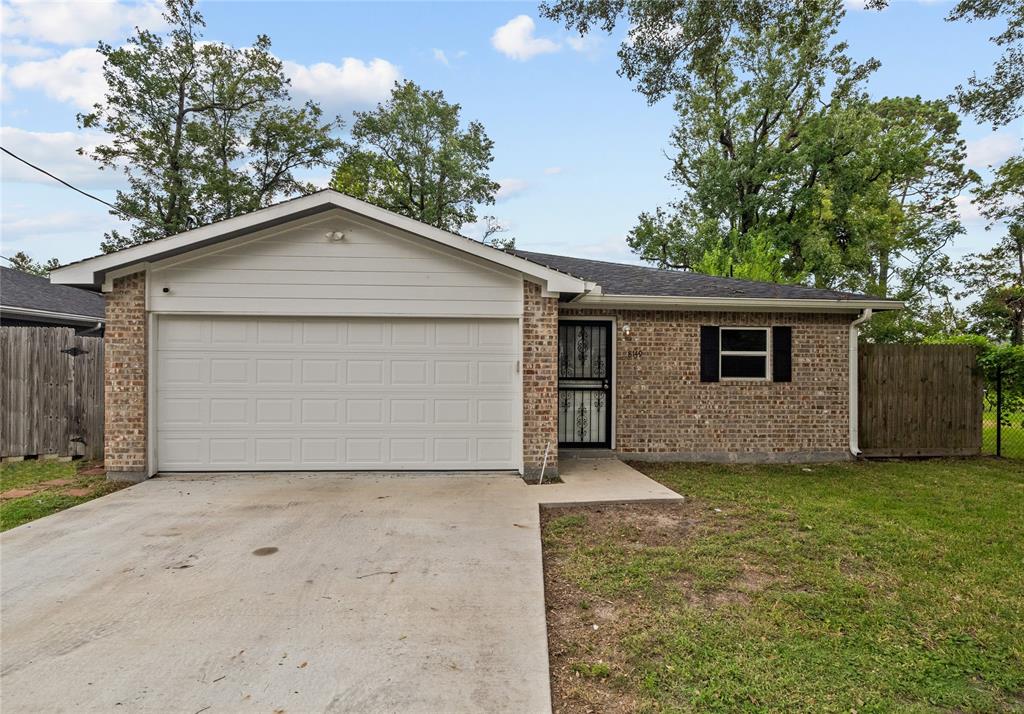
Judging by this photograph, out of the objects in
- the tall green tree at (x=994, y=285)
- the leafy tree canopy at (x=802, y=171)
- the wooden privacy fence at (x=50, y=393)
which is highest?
the leafy tree canopy at (x=802, y=171)

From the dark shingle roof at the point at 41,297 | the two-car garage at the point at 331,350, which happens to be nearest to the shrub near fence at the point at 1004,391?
the two-car garage at the point at 331,350

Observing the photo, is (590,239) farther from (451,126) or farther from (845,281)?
(845,281)

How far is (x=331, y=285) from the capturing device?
6.92 meters

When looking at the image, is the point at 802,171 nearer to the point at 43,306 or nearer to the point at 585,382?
the point at 585,382

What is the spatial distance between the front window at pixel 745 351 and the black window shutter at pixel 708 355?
17 centimetres

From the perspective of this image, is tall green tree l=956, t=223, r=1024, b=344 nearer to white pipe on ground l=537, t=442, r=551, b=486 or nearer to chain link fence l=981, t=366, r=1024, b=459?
chain link fence l=981, t=366, r=1024, b=459

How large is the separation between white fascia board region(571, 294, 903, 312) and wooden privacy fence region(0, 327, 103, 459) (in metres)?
7.52

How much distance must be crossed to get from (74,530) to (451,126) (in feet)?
85.1

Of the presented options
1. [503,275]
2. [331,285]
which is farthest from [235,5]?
[503,275]

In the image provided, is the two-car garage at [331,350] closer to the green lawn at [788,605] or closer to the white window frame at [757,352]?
the green lawn at [788,605]

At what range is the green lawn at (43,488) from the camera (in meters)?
5.62

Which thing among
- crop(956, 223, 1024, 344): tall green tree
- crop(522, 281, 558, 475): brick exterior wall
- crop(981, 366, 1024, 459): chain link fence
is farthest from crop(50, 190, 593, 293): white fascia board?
crop(956, 223, 1024, 344): tall green tree

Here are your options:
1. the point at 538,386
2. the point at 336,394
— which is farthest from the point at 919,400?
the point at 336,394

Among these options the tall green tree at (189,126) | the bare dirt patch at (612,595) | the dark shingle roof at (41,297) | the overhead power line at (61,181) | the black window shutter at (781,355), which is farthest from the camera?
the tall green tree at (189,126)
